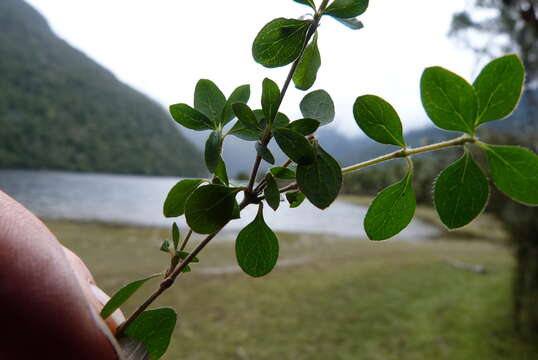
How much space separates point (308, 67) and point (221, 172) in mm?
82

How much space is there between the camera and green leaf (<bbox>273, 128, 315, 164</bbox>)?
159 millimetres

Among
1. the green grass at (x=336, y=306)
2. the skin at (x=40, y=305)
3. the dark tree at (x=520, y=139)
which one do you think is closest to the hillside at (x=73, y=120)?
the green grass at (x=336, y=306)

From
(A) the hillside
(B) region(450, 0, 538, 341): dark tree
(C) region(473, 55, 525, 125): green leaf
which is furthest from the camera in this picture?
(A) the hillside

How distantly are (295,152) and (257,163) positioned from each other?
28 mm

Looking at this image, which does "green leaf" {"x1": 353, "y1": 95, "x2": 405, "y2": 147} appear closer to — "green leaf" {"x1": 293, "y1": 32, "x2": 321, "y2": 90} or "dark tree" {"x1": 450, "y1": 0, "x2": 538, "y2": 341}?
"green leaf" {"x1": 293, "y1": 32, "x2": 321, "y2": 90}

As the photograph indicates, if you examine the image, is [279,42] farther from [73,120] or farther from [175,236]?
[73,120]

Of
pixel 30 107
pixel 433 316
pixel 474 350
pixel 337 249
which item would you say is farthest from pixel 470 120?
pixel 30 107

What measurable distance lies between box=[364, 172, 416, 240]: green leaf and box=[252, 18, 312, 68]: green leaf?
0.09 meters

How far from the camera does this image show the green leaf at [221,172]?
0.21 metres

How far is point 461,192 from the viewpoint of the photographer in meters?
0.16

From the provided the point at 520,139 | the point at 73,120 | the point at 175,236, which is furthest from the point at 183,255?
the point at 73,120

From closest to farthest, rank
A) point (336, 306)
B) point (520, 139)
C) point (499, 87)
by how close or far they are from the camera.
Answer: point (499, 87) < point (520, 139) < point (336, 306)

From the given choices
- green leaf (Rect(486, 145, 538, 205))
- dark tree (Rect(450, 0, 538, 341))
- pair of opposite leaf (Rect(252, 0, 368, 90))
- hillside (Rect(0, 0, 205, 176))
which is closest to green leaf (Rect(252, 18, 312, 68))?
pair of opposite leaf (Rect(252, 0, 368, 90))

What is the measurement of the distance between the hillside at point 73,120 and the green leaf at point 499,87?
2216 cm
